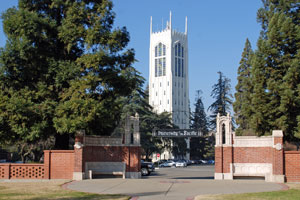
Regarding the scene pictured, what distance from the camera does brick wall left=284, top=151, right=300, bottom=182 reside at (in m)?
22.1

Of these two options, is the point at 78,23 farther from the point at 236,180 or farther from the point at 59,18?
the point at 236,180

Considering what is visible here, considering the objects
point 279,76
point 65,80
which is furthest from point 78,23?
point 279,76

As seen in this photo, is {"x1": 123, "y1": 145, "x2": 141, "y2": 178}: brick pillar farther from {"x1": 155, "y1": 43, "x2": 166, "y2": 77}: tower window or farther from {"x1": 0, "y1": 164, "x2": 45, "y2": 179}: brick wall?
{"x1": 155, "y1": 43, "x2": 166, "y2": 77}: tower window

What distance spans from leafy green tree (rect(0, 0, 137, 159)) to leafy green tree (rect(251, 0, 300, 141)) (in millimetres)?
8009

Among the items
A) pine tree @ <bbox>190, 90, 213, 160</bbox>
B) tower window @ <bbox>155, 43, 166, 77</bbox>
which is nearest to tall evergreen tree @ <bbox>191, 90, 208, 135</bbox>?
pine tree @ <bbox>190, 90, 213, 160</bbox>

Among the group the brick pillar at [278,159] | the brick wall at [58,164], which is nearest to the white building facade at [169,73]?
the brick pillar at [278,159]

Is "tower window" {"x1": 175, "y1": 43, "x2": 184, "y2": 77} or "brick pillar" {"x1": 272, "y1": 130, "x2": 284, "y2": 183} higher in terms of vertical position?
"tower window" {"x1": 175, "y1": 43, "x2": 184, "y2": 77}

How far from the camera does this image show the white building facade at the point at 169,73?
12538cm

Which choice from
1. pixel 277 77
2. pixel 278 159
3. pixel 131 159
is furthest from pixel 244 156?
pixel 131 159

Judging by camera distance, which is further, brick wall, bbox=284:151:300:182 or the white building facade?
the white building facade

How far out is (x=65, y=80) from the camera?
75.7 ft

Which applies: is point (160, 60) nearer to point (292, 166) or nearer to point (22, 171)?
point (22, 171)

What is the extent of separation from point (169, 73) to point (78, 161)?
103715 millimetres

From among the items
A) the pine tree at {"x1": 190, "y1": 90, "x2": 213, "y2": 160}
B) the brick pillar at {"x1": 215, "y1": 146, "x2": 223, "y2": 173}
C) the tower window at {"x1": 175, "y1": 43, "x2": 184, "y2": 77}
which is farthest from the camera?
the tower window at {"x1": 175, "y1": 43, "x2": 184, "y2": 77}
